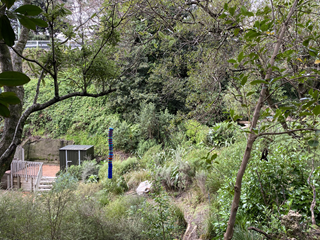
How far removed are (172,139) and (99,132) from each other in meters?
4.04

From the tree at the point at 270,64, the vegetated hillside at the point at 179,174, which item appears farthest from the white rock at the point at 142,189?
the tree at the point at 270,64

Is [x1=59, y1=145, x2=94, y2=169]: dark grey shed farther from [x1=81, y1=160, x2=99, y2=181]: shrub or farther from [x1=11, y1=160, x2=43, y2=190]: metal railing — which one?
[x1=11, y1=160, x2=43, y2=190]: metal railing

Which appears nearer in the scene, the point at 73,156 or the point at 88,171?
the point at 88,171

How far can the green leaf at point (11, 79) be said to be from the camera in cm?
37

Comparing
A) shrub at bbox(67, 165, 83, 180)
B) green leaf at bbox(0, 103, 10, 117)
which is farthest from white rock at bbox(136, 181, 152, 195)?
green leaf at bbox(0, 103, 10, 117)

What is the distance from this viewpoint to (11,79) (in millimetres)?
383

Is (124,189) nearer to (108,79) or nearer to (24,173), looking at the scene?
(24,173)

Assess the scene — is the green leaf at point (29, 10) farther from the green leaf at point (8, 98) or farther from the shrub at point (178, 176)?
the shrub at point (178, 176)

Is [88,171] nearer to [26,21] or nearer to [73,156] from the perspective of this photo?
[73,156]

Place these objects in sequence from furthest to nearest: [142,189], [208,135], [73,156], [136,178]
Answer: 1. [73,156]
2. [208,135]
3. [136,178]
4. [142,189]

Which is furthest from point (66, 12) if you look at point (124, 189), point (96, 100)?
point (96, 100)

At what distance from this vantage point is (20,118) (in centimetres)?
121

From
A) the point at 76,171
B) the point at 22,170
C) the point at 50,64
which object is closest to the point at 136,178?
the point at 76,171

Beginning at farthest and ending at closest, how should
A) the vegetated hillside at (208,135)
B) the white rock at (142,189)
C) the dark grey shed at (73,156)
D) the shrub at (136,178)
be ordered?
1. the dark grey shed at (73,156)
2. the shrub at (136,178)
3. the white rock at (142,189)
4. the vegetated hillside at (208,135)
